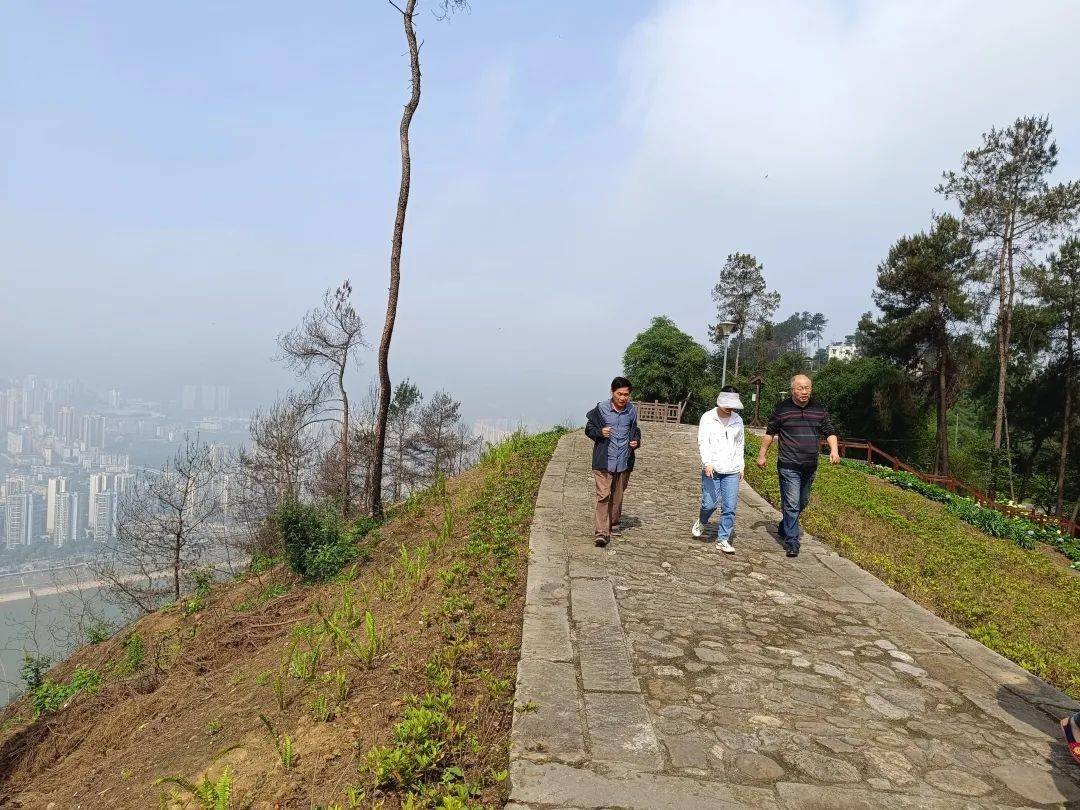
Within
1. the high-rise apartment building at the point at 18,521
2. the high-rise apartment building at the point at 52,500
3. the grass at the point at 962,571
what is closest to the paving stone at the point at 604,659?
the grass at the point at 962,571

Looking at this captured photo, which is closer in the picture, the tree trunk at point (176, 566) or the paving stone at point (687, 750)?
the paving stone at point (687, 750)

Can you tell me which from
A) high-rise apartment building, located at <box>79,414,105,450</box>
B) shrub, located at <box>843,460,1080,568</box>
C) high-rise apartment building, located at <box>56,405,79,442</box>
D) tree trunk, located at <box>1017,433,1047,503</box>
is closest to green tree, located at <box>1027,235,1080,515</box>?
tree trunk, located at <box>1017,433,1047,503</box>

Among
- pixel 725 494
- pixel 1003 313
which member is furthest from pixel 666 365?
pixel 725 494

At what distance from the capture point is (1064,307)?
27.1m

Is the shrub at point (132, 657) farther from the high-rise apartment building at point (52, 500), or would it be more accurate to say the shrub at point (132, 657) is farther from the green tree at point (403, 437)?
Answer: the high-rise apartment building at point (52, 500)

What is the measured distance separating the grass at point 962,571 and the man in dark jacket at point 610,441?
317 centimetres

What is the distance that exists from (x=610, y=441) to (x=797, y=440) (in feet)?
6.64

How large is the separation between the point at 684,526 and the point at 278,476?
25.5 meters

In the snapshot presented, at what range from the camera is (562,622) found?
Answer: 441 cm

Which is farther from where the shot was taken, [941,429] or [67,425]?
[67,425]

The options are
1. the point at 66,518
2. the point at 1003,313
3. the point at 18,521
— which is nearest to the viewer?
the point at 1003,313

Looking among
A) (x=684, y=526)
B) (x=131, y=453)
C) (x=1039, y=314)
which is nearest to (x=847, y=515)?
(x=684, y=526)

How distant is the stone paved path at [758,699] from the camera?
8.96ft

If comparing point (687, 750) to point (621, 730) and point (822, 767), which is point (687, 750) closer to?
point (621, 730)
